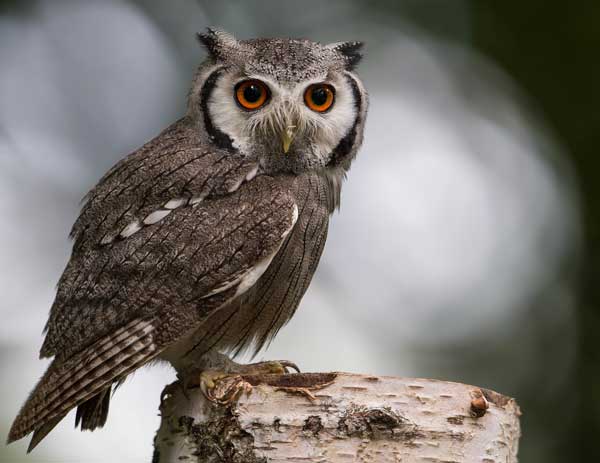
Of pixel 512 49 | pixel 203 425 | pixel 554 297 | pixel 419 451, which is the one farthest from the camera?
pixel 554 297

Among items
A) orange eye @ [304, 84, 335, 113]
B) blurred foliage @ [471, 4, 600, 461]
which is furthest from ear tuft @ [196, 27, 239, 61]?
blurred foliage @ [471, 4, 600, 461]

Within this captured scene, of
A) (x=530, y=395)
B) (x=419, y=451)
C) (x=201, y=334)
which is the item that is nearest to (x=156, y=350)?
(x=201, y=334)

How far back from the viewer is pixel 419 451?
2113 millimetres

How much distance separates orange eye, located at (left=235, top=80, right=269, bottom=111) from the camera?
2.71 m

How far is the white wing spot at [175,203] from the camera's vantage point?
262 centimetres

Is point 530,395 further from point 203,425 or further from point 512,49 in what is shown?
point 203,425

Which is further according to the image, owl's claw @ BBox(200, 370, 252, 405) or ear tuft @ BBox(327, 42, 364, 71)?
ear tuft @ BBox(327, 42, 364, 71)

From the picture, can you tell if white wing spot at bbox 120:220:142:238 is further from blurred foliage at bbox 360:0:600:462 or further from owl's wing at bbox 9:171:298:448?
blurred foliage at bbox 360:0:600:462

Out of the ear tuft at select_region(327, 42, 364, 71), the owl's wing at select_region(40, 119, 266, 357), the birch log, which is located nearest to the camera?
the birch log

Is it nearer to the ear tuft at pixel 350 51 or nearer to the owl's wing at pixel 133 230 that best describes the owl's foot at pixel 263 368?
the owl's wing at pixel 133 230

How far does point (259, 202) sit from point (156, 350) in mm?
552

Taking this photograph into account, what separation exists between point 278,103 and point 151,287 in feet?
2.31

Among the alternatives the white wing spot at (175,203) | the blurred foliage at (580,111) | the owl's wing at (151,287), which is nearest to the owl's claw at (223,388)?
the owl's wing at (151,287)

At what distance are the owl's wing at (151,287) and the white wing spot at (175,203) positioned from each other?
12mm
